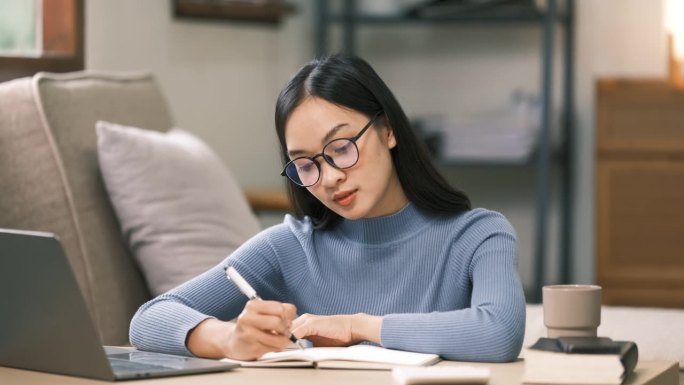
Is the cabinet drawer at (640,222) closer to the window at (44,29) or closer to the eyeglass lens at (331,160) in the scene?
the window at (44,29)

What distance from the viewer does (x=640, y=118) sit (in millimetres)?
3916

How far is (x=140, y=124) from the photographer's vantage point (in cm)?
262

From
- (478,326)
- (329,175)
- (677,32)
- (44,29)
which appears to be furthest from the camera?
(44,29)

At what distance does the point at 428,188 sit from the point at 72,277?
23.7 inches

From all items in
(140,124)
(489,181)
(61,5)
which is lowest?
(489,181)

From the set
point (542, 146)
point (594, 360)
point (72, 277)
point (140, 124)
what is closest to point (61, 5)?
point (140, 124)

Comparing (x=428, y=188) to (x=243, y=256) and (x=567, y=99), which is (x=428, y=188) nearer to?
(x=243, y=256)

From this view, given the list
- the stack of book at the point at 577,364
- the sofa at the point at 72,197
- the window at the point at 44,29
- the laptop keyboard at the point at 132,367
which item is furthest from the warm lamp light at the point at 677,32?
the window at the point at 44,29

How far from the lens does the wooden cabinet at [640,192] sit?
389 centimetres

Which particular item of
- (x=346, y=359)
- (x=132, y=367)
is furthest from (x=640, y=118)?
(x=132, y=367)

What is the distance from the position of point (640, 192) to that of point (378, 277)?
2476 millimetres

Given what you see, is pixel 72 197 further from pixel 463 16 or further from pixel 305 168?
pixel 463 16

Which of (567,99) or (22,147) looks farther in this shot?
(567,99)

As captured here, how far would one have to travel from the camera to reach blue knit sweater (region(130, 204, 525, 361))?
146 centimetres
